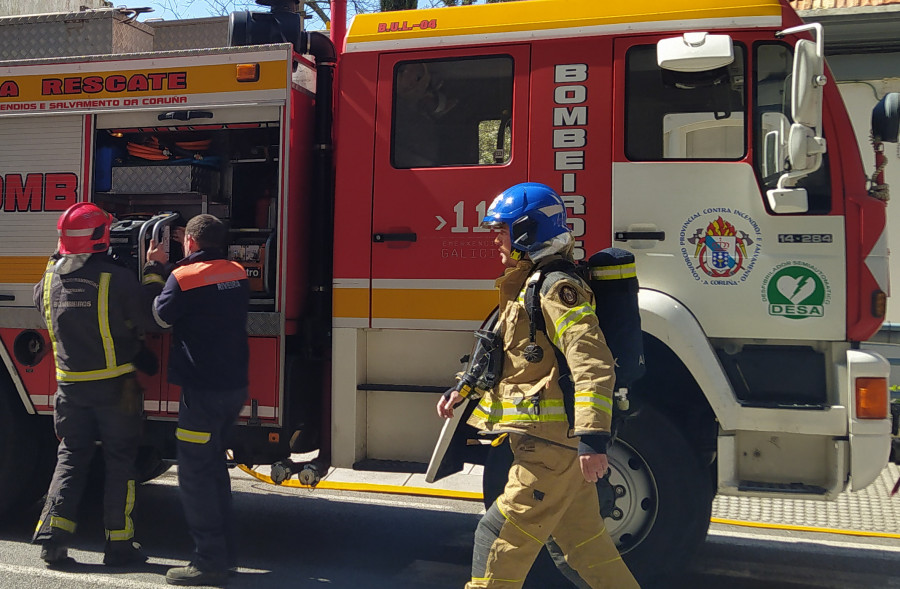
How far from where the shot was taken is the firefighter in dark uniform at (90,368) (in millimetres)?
4746

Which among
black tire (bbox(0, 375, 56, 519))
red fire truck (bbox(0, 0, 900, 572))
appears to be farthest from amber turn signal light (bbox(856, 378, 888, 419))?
black tire (bbox(0, 375, 56, 519))

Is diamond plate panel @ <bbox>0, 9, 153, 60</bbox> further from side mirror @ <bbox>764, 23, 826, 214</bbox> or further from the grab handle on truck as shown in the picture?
side mirror @ <bbox>764, 23, 826, 214</bbox>

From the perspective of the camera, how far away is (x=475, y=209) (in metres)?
4.46

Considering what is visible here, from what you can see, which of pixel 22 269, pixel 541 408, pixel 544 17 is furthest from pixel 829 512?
pixel 22 269

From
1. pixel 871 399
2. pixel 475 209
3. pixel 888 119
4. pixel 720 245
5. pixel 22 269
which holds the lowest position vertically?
pixel 871 399

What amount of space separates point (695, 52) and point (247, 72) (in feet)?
7.82

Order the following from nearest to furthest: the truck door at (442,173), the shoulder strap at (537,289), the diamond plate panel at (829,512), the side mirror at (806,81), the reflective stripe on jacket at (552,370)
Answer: the reflective stripe on jacket at (552,370) < the shoulder strap at (537,289) < the side mirror at (806,81) < the truck door at (442,173) < the diamond plate panel at (829,512)

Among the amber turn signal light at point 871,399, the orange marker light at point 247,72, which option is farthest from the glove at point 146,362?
the amber turn signal light at point 871,399

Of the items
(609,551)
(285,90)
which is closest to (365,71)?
(285,90)

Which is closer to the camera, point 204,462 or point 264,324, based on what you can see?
point 204,462

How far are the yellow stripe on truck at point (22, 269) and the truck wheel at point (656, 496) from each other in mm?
3500

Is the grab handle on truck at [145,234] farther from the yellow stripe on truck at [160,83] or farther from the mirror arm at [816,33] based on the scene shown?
the mirror arm at [816,33]

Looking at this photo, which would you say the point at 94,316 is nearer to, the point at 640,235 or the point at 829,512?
the point at 640,235

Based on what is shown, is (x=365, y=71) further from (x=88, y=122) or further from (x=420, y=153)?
(x=88, y=122)
